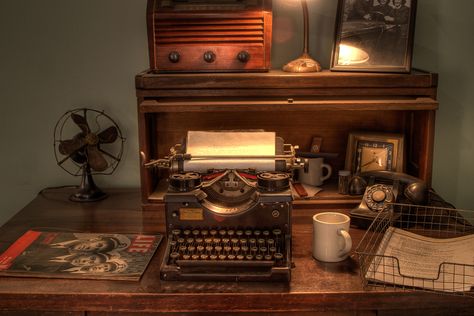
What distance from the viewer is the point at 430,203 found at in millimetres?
2045

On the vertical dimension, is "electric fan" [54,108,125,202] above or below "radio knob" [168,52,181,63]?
below

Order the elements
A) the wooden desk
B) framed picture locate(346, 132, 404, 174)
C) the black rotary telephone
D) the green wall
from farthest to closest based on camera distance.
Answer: the green wall → framed picture locate(346, 132, 404, 174) → the black rotary telephone → the wooden desk

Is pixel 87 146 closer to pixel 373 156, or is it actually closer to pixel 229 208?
pixel 229 208

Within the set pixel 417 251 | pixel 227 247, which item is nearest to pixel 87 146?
pixel 227 247

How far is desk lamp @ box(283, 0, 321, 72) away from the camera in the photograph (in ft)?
6.78

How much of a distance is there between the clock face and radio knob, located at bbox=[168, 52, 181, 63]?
30.4 inches

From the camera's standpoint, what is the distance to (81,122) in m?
2.22

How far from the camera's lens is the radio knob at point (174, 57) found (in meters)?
1.99

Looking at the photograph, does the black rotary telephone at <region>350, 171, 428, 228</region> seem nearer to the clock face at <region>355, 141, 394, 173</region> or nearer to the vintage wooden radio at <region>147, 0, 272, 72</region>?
the clock face at <region>355, 141, 394, 173</region>

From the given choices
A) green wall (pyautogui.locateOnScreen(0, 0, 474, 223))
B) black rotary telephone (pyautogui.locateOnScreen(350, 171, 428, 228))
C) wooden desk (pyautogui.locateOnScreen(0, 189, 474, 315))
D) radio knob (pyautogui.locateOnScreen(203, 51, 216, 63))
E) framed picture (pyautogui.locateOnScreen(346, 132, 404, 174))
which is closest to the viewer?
wooden desk (pyautogui.locateOnScreen(0, 189, 474, 315))

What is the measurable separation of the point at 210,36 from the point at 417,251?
3.27 ft

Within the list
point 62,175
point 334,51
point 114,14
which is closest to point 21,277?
point 62,175

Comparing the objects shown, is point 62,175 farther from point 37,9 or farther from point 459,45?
point 459,45

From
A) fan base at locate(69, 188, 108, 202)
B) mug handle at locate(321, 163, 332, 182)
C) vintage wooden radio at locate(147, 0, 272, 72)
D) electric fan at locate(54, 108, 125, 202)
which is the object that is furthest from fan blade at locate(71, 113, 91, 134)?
mug handle at locate(321, 163, 332, 182)
